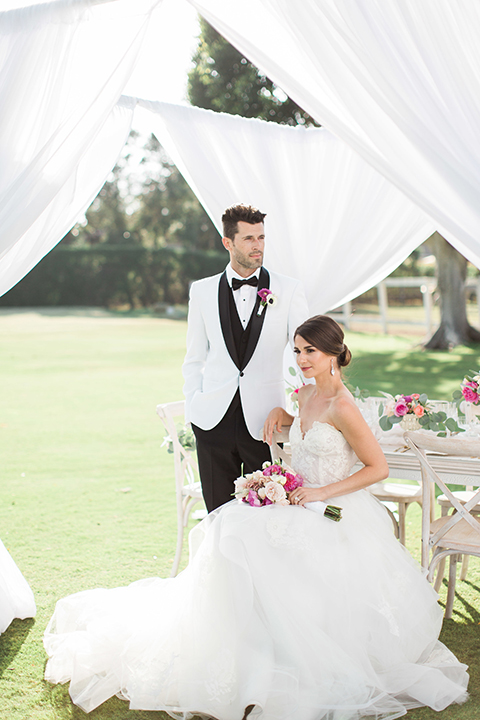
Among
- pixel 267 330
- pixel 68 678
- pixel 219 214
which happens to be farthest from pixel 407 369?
pixel 68 678

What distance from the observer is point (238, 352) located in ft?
10.9

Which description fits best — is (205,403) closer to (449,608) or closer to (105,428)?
(449,608)

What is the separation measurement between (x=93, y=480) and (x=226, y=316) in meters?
3.31

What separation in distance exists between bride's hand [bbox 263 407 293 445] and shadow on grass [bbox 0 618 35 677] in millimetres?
1487

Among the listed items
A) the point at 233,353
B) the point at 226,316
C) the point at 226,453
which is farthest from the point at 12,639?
the point at 226,316

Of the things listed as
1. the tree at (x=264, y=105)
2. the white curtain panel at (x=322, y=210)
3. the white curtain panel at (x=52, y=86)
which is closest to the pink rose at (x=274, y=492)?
the white curtain panel at (x=52, y=86)

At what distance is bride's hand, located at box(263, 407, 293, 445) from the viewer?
10.2 ft

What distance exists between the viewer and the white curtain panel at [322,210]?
443 cm

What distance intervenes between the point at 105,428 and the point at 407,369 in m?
6.14

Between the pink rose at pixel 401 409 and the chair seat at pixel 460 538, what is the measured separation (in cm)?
54

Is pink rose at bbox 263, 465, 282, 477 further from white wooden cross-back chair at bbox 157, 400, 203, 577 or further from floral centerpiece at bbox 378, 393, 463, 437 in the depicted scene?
white wooden cross-back chair at bbox 157, 400, 203, 577

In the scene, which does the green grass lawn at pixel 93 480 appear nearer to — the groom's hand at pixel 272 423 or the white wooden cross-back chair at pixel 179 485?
the white wooden cross-back chair at pixel 179 485

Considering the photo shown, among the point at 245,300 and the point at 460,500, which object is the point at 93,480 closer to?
the point at 245,300

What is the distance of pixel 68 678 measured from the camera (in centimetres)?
284
